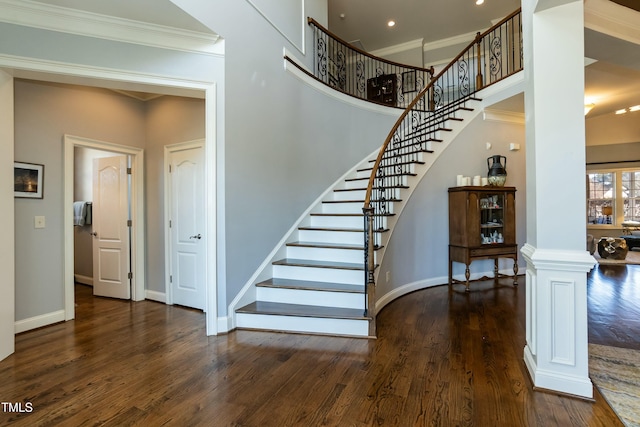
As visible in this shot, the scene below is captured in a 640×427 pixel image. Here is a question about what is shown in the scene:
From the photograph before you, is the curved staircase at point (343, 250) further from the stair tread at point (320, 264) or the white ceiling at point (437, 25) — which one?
the white ceiling at point (437, 25)

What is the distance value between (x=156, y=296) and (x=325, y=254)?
7.95 ft

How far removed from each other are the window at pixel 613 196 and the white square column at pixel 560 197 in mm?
8816

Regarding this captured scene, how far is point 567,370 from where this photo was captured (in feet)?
6.40

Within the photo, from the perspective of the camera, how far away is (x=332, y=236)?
13.2ft

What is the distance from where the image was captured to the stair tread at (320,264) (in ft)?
11.1

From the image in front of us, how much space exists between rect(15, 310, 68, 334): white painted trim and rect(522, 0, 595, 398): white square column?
4.52 m

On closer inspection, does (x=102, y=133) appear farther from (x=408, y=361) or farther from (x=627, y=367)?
(x=627, y=367)

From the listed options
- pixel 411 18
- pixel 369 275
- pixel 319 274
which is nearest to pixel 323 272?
pixel 319 274

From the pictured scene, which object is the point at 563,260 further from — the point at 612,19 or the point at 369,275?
the point at 612,19

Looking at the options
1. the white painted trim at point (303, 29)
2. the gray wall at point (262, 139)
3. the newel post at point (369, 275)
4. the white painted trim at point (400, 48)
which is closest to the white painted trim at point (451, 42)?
the white painted trim at point (400, 48)

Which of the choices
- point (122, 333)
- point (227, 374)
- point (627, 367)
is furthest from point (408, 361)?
point (122, 333)

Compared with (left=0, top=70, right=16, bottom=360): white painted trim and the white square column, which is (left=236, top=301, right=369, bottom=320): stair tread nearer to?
the white square column

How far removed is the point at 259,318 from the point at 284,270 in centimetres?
70

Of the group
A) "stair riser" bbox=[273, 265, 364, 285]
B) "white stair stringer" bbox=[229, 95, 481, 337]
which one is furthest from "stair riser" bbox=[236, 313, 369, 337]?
"stair riser" bbox=[273, 265, 364, 285]
